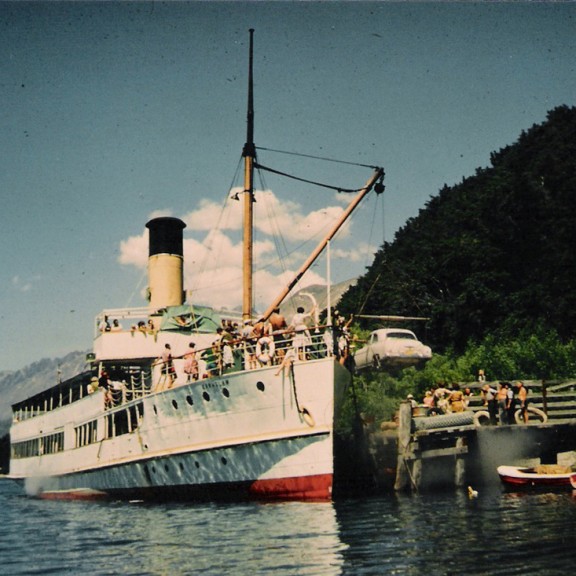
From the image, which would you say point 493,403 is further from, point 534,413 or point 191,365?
point 191,365

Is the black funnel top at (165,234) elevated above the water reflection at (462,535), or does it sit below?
above

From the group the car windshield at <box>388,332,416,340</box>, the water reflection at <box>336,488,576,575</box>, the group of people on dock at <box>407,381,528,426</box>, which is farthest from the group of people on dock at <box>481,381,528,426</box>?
the car windshield at <box>388,332,416,340</box>

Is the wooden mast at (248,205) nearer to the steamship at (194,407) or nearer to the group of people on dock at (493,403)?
the steamship at (194,407)

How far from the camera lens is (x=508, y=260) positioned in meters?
48.2

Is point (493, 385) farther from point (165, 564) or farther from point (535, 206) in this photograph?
point (535, 206)

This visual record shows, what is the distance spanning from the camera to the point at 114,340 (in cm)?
2833

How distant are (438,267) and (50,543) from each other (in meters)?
37.1

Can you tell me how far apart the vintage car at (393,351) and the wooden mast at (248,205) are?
17.6ft

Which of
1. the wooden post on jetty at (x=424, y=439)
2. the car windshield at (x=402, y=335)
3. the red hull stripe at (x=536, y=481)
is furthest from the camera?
the car windshield at (x=402, y=335)

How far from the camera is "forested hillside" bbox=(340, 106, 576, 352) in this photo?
43.4m

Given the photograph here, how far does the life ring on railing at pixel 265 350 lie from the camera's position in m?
21.6

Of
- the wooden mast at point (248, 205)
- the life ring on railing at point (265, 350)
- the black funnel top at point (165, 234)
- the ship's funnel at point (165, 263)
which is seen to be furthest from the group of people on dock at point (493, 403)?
the black funnel top at point (165, 234)

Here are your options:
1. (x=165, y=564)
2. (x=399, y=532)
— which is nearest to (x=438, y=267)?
(x=399, y=532)

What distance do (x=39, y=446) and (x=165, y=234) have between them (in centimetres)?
1266
